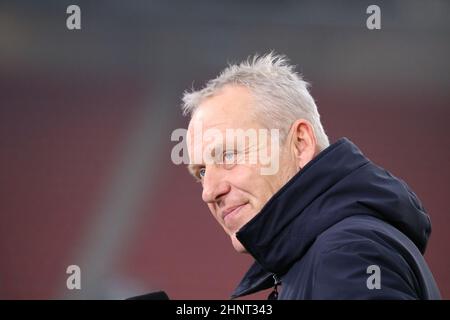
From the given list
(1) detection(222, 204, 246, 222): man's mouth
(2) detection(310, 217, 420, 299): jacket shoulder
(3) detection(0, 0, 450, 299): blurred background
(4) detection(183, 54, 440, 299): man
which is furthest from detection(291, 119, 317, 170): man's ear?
(3) detection(0, 0, 450, 299): blurred background

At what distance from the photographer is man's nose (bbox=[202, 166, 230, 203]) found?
89cm

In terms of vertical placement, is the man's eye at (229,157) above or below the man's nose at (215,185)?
above

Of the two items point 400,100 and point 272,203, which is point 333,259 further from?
point 400,100

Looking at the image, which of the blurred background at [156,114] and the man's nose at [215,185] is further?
the blurred background at [156,114]

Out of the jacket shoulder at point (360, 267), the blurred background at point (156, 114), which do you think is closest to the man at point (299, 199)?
the jacket shoulder at point (360, 267)

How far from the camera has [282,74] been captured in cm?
96

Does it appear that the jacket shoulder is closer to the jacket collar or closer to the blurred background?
the jacket collar

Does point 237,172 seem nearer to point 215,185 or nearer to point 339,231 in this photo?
point 215,185

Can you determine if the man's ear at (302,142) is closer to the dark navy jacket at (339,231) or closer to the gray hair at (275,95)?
the gray hair at (275,95)

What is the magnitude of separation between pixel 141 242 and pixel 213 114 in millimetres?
1607

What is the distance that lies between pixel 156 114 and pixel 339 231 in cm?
192

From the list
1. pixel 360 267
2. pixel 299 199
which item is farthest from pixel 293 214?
pixel 360 267

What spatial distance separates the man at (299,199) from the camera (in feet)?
2.05

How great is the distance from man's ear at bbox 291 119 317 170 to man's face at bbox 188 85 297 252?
15 millimetres
